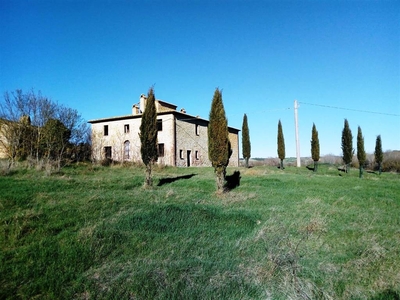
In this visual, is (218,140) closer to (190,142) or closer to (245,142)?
(190,142)

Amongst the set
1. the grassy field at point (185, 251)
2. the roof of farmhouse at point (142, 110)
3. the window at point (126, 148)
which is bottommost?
the grassy field at point (185, 251)

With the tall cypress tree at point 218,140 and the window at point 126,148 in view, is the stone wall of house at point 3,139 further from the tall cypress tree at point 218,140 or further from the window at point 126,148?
the tall cypress tree at point 218,140

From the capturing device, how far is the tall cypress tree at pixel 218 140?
11.1 meters

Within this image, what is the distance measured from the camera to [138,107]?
3080 cm

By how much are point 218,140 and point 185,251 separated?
23.4 ft

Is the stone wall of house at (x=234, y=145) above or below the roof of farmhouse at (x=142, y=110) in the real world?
below

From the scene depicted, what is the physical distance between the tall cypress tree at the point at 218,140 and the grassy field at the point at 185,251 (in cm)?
386

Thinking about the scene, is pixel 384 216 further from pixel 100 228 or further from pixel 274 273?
pixel 100 228

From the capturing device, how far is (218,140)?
11250 mm

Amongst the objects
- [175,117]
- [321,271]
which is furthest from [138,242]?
[175,117]

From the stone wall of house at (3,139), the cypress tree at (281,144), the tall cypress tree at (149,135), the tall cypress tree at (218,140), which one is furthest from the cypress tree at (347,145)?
the stone wall of house at (3,139)

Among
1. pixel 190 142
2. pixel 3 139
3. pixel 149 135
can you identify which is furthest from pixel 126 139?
pixel 149 135

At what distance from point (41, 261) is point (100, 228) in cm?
136

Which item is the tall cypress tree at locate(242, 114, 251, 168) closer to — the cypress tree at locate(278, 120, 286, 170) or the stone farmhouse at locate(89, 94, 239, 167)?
the cypress tree at locate(278, 120, 286, 170)
